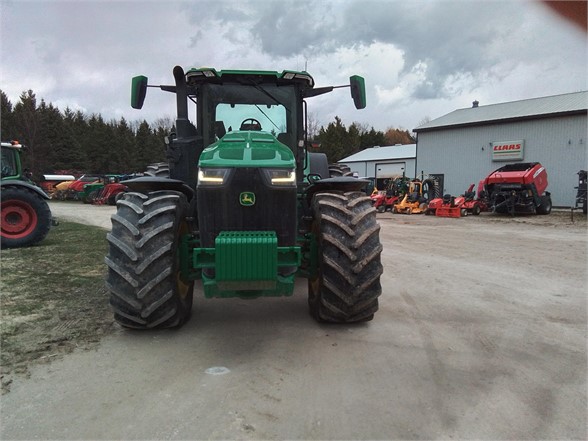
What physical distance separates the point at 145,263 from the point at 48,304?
2.10 m

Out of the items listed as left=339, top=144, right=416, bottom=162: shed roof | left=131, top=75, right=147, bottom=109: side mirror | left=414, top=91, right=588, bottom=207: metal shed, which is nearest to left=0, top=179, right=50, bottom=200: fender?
left=131, top=75, right=147, bottom=109: side mirror

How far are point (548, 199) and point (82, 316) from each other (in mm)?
20660

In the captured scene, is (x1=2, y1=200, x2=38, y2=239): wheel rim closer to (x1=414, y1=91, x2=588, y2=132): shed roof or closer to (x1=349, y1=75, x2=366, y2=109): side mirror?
(x1=349, y1=75, x2=366, y2=109): side mirror

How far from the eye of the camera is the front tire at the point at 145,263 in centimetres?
405

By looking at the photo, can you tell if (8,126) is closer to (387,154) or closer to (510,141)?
(387,154)

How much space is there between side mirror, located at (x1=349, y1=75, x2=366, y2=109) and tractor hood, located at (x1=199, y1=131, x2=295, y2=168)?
140cm

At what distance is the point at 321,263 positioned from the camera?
4.40 meters

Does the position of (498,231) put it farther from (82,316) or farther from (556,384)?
(82,316)

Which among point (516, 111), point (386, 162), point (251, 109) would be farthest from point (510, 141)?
point (251, 109)

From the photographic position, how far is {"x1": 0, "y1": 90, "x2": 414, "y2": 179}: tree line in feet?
143

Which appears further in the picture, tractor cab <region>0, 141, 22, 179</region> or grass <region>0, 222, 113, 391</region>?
tractor cab <region>0, 141, 22, 179</region>

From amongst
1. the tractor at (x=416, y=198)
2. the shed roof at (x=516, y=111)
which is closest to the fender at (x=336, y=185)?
the tractor at (x=416, y=198)

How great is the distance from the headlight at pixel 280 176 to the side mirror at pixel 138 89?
231cm

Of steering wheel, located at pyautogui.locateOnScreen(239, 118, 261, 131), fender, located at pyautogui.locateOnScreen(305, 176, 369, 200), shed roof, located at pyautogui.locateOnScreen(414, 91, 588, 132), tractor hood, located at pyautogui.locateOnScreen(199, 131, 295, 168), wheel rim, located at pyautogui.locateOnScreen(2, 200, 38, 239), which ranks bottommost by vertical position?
wheel rim, located at pyautogui.locateOnScreen(2, 200, 38, 239)
